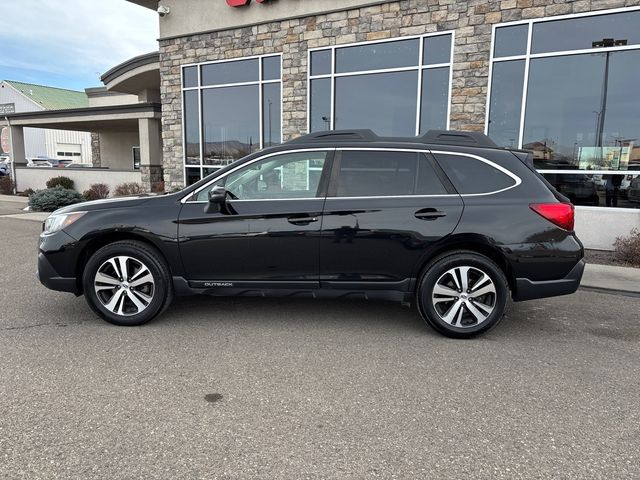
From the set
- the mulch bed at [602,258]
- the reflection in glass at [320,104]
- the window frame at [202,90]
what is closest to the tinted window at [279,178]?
the mulch bed at [602,258]

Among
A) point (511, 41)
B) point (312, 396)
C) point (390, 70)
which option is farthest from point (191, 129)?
point (312, 396)

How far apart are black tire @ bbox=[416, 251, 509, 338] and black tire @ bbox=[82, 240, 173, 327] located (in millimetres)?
2441

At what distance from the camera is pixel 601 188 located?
8.66 meters

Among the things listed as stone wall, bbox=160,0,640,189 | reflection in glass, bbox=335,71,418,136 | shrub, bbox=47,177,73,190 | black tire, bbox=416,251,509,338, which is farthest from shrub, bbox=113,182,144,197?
black tire, bbox=416,251,509,338

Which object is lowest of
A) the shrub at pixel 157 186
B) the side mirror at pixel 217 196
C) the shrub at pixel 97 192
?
the shrub at pixel 97 192

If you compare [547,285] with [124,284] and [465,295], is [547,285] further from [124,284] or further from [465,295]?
[124,284]

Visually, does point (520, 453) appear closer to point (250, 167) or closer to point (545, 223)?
point (545, 223)

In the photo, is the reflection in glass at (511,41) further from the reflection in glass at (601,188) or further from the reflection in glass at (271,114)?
the reflection in glass at (271,114)

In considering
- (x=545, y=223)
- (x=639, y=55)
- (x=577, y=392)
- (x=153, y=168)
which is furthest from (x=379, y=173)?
(x=153, y=168)

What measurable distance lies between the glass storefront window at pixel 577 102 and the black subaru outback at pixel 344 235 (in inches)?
209

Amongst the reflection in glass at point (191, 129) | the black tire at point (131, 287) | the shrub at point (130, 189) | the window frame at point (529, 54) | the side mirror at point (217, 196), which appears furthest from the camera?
the shrub at point (130, 189)

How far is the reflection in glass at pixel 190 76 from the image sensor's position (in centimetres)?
1311

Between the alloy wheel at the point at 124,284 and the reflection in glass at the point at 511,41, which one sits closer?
the alloy wheel at the point at 124,284

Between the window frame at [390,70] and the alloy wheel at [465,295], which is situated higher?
the window frame at [390,70]
